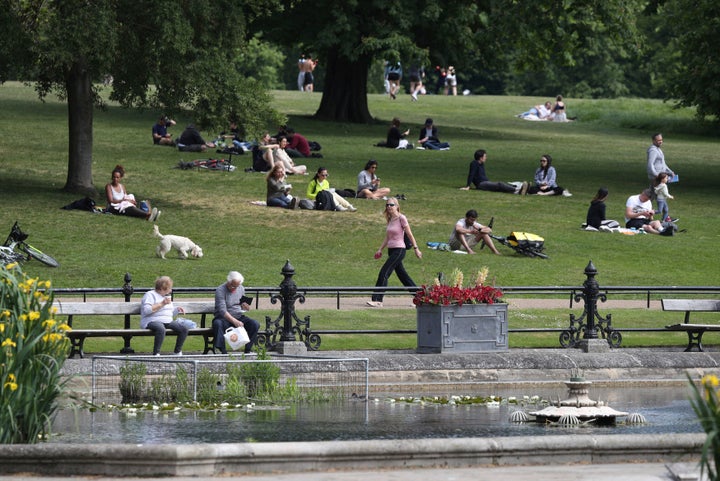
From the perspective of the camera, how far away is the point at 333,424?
14.8 meters

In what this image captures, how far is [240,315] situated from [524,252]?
10.9 m

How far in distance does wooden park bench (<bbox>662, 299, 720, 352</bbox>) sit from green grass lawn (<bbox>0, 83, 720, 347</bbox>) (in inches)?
A: 45.3

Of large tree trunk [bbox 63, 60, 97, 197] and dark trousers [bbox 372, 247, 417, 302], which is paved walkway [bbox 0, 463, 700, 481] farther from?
large tree trunk [bbox 63, 60, 97, 197]

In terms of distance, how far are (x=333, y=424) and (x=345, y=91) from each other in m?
39.3

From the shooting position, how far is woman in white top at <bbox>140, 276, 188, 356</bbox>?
742 inches

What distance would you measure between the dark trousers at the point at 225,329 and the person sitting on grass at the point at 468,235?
9869mm

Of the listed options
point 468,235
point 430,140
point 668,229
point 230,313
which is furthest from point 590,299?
point 430,140

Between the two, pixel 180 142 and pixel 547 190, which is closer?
pixel 547 190

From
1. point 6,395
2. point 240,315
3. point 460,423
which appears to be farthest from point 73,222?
point 6,395

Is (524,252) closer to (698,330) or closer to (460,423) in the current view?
(698,330)

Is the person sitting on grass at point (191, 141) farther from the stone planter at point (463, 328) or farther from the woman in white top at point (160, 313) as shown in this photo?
the woman in white top at point (160, 313)

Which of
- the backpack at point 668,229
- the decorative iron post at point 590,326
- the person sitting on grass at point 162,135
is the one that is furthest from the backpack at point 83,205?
the decorative iron post at point 590,326

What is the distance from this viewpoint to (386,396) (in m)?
17.8

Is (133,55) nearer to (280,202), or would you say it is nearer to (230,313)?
(280,202)
